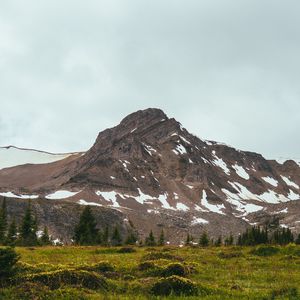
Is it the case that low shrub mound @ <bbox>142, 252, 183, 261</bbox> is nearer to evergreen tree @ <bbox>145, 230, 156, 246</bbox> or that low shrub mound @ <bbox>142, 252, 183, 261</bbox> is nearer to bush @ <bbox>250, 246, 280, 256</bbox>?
bush @ <bbox>250, 246, 280, 256</bbox>

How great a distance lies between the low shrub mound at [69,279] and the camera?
17.0 m

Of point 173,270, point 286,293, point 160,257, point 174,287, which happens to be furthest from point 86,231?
point 286,293

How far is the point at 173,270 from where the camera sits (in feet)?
69.8

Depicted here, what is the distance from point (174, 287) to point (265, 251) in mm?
17946

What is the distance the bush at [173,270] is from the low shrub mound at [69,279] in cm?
361

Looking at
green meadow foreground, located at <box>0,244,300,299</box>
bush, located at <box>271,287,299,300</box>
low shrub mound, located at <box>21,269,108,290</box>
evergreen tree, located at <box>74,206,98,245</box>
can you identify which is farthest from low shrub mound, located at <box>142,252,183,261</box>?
evergreen tree, located at <box>74,206,98,245</box>

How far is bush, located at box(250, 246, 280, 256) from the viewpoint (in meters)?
33.6

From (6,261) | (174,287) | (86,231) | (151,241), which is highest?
(86,231)

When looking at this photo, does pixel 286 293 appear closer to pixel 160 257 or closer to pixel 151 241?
pixel 160 257

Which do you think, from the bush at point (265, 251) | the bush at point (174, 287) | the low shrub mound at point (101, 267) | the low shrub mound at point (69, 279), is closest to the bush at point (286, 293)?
the bush at point (174, 287)

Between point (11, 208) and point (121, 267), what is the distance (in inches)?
7018

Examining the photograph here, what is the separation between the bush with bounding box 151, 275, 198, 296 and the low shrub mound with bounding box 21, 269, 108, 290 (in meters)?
1.85

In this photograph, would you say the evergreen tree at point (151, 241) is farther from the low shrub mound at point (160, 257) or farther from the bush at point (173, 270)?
the bush at point (173, 270)

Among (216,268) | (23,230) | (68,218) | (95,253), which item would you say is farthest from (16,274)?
(68,218)
